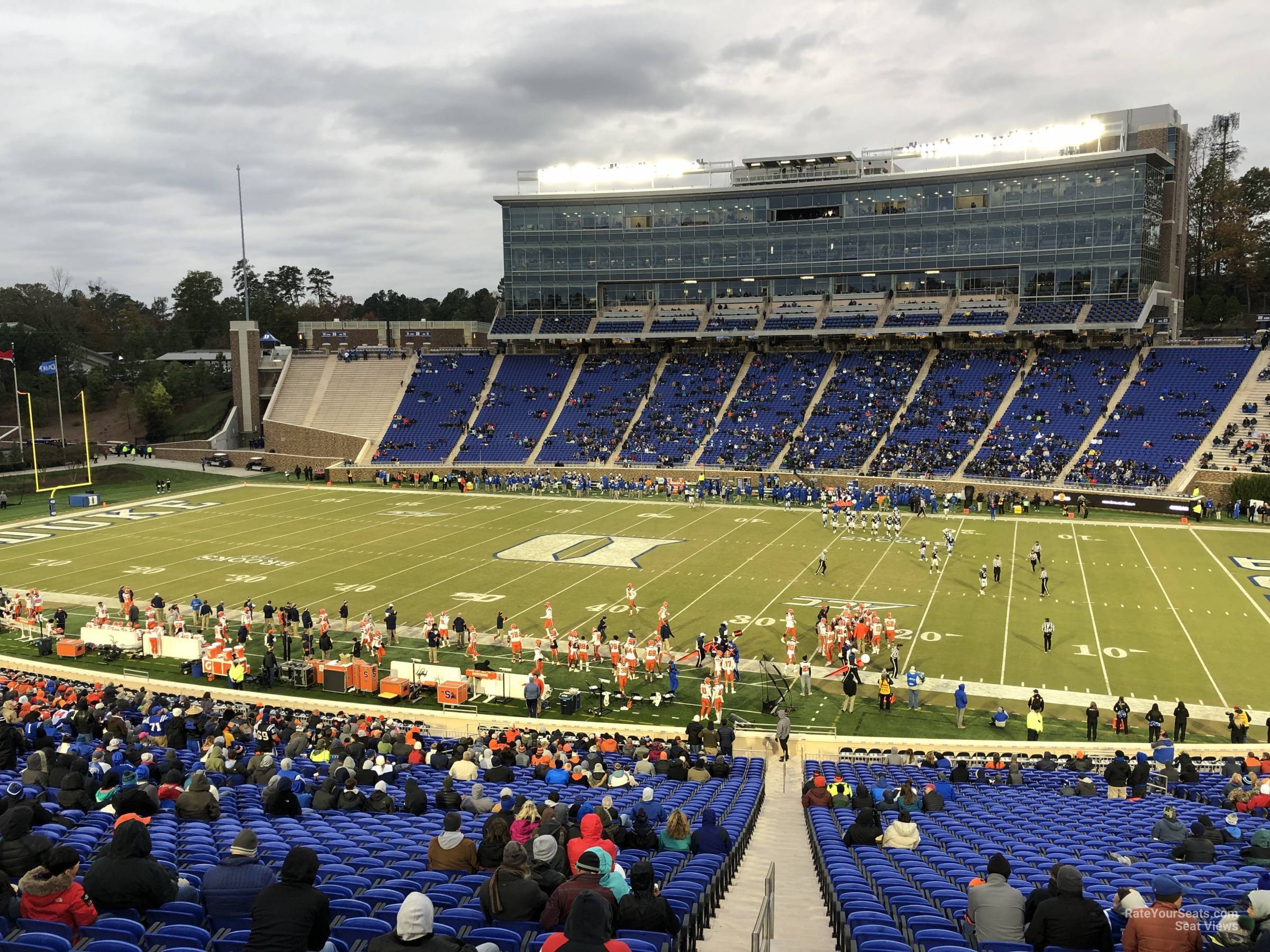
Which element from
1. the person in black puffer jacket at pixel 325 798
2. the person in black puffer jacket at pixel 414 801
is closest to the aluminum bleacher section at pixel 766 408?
the person in black puffer jacket at pixel 414 801

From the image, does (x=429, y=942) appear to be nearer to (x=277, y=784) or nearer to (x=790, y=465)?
(x=277, y=784)

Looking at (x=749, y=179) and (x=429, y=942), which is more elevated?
(x=749, y=179)

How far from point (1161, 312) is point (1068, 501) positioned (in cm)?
2103

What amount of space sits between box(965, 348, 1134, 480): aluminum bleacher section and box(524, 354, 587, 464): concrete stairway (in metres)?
25.9

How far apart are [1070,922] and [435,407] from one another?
62.1 meters

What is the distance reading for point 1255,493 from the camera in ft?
136

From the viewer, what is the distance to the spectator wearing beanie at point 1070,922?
18.0 feet

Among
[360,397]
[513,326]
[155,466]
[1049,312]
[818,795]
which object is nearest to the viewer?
[818,795]

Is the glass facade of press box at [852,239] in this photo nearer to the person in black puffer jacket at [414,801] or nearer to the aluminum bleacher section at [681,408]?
the aluminum bleacher section at [681,408]

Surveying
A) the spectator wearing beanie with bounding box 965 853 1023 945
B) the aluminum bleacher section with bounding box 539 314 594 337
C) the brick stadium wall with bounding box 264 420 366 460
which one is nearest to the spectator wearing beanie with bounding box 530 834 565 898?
the spectator wearing beanie with bounding box 965 853 1023 945

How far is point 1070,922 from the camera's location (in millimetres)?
5504

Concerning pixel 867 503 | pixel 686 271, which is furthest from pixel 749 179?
pixel 867 503

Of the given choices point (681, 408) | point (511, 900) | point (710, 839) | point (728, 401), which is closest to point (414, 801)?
point (710, 839)

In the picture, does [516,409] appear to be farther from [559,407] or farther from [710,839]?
[710,839]
